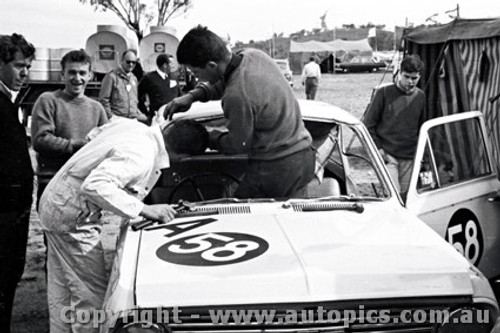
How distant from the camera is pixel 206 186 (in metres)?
4.12

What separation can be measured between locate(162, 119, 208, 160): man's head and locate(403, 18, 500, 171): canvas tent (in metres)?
4.88

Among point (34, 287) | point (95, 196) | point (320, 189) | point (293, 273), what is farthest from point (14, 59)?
point (34, 287)

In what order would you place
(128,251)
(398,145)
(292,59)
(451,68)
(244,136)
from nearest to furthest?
1. (128,251)
2. (244,136)
3. (398,145)
4. (451,68)
5. (292,59)

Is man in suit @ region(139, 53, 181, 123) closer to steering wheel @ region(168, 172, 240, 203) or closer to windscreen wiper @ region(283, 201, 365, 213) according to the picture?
steering wheel @ region(168, 172, 240, 203)

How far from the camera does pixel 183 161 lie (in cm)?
408

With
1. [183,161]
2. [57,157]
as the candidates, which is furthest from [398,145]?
[57,157]

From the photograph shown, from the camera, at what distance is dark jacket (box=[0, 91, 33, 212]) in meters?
3.93

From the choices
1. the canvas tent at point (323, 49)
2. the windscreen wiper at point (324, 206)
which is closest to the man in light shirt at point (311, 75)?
the windscreen wiper at point (324, 206)

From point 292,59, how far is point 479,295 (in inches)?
2138

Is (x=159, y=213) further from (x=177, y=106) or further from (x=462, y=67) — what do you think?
(x=462, y=67)

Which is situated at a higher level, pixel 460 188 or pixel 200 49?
pixel 200 49

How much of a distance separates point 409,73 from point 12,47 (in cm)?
339

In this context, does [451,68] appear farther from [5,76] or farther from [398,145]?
[5,76]

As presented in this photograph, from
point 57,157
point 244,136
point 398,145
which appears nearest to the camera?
point 244,136
